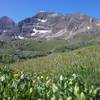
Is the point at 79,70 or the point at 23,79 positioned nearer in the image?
the point at 23,79

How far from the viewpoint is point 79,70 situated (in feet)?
44.8

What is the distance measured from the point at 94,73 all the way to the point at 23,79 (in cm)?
589

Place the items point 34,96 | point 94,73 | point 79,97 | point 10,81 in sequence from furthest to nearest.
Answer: point 94,73, point 10,81, point 34,96, point 79,97

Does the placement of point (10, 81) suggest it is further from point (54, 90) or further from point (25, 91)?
point (54, 90)

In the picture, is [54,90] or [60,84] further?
[60,84]

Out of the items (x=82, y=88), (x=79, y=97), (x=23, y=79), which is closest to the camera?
(x=79, y=97)

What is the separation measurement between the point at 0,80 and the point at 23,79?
63 centimetres

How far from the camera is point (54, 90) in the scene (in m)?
6.36

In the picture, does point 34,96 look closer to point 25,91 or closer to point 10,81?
point 25,91

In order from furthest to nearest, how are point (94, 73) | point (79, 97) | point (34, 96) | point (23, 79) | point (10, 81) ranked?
point (94, 73) < point (23, 79) < point (10, 81) < point (34, 96) < point (79, 97)

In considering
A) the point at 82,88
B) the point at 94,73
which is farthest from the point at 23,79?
the point at 94,73

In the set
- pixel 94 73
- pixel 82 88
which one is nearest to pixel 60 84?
pixel 82 88

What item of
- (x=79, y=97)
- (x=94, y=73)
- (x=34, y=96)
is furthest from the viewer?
(x=94, y=73)

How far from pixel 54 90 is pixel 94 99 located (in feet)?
2.49
